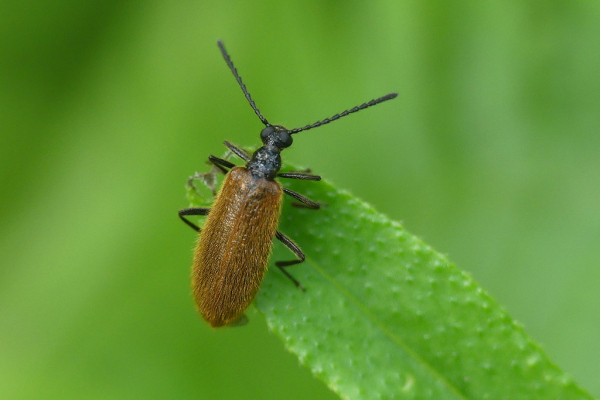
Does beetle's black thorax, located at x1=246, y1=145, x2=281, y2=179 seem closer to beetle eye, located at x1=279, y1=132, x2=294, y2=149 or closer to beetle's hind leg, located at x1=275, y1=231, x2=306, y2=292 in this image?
beetle eye, located at x1=279, y1=132, x2=294, y2=149

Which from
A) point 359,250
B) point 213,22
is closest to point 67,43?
point 213,22

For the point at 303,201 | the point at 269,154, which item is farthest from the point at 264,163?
the point at 303,201

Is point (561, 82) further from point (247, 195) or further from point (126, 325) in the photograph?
point (126, 325)

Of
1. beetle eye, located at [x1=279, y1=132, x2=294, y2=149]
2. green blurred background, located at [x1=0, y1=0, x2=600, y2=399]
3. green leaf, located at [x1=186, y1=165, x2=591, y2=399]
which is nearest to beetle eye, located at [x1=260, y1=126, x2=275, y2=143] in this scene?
beetle eye, located at [x1=279, y1=132, x2=294, y2=149]

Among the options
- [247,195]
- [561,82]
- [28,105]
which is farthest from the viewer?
[28,105]

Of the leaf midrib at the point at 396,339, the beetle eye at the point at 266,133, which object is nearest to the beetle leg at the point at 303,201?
the leaf midrib at the point at 396,339

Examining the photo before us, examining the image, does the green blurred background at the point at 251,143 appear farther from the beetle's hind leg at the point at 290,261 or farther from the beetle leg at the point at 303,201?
the beetle leg at the point at 303,201
